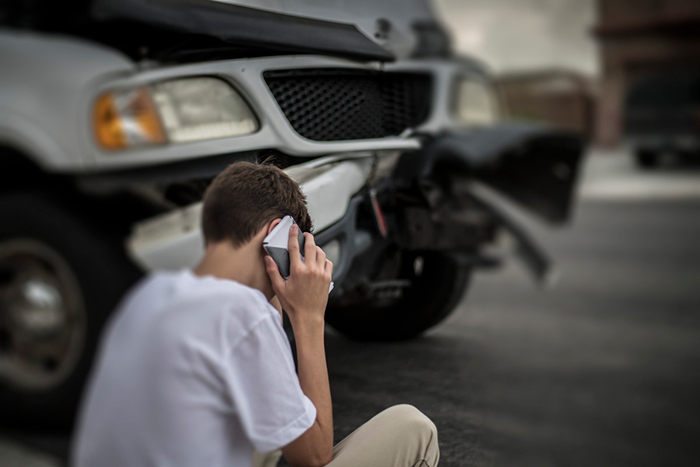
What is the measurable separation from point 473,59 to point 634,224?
211 inches

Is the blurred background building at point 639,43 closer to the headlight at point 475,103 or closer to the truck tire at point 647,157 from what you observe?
the headlight at point 475,103

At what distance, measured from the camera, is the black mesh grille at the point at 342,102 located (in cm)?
91

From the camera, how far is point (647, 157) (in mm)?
3053

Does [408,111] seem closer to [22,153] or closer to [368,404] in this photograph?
[368,404]

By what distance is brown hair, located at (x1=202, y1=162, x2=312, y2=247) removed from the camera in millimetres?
860

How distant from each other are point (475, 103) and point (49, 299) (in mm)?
777

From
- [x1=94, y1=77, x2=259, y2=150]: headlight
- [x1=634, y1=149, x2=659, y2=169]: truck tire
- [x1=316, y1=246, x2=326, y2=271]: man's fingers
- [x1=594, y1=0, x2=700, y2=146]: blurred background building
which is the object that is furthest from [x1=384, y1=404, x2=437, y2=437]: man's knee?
[x1=634, y1=149, x2=659, y2=169]: truck tire

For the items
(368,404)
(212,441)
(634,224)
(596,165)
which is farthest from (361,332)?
(634,224)

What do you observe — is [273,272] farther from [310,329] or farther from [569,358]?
[569,358]

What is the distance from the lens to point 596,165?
119 inches

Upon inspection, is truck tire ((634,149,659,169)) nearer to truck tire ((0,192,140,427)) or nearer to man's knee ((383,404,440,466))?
man's knee ((383,404,440,466))

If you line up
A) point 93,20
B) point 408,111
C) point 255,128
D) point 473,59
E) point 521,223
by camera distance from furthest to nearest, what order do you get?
1. point 521,223
2. point 473,59
3. point 408,111
4. point 255,128
5. point 93,20

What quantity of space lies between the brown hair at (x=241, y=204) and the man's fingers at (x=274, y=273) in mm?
42

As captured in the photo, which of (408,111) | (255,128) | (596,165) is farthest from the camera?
(596,165)
